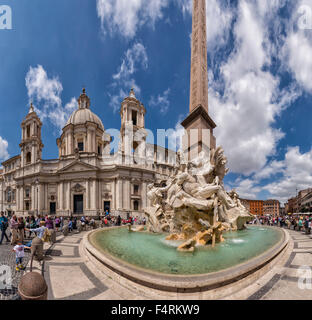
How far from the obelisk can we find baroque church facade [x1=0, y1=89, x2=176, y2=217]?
20.1 metres

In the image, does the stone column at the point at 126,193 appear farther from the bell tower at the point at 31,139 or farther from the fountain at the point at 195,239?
the bell tower at the point at 31,139

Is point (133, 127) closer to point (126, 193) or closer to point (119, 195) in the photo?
point (126, 193)

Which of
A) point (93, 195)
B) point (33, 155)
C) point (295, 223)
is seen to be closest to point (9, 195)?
point (33, 155)

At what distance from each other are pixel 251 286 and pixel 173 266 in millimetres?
1752

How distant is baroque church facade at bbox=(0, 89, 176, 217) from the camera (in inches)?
1201

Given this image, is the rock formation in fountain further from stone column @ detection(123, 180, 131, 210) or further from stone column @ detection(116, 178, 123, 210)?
stone column @ detection(123, 180, 131, 210)

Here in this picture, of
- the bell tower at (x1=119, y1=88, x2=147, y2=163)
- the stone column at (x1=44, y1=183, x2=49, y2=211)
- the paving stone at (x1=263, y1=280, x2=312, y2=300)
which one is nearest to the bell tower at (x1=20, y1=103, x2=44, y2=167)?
the stone column at (x1=44, y1=183, x2=49, y2=211)

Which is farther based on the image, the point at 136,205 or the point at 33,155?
the point at 33,155

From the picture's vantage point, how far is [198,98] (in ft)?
40.8

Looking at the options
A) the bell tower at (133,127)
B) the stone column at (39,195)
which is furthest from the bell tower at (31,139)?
the bell tower at (133,127)

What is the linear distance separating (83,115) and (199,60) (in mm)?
32820

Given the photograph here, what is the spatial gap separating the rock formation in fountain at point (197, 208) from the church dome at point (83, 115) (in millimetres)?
31895
